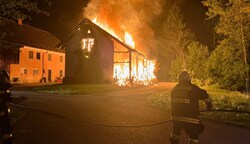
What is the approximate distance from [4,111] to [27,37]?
3718 cm

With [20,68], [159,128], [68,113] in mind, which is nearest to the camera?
[159,128]

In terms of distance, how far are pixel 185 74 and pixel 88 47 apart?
25543 millimetres

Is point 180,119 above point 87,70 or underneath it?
underneath

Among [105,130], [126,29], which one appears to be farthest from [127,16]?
[105,130]

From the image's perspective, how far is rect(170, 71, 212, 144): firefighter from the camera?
5363mm

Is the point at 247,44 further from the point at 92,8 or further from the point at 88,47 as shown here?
the point at 92,8

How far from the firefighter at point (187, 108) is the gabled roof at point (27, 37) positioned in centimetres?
3383

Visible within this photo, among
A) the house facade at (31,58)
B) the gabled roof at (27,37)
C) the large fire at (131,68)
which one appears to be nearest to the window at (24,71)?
the house facade at (31,58)

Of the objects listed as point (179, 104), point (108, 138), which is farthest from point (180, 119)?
point (108, 138)

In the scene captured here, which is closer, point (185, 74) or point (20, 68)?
point (185, 74)

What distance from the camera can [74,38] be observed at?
31.7m

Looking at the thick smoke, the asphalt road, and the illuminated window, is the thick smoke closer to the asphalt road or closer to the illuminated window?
the illuminated window

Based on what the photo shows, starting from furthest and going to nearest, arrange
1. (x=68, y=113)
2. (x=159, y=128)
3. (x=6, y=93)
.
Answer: (x=68, y=113) < (x=159, y=128) < (x=6, y=93)

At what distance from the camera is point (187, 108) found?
5461 mm
